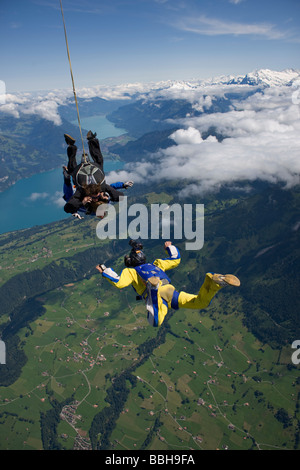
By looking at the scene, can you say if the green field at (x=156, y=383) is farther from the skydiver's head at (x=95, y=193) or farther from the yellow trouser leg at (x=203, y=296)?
the skydiver's head at (x=95, y=193)

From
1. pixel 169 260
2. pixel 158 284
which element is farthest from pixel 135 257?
pixel 158 284

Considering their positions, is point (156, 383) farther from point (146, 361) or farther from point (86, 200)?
point (86, 200)

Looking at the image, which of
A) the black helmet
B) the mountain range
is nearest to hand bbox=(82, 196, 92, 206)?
the black helmet

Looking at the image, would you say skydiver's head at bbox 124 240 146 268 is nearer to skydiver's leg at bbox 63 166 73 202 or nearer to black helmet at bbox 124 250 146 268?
black helmet at bbox 124 250 146 268

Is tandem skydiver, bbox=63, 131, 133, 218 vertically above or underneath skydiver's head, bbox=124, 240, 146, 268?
above

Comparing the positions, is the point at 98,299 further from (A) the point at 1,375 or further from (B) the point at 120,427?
(B) the point at 120,427

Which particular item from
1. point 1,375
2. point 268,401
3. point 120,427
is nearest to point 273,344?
point 268,401

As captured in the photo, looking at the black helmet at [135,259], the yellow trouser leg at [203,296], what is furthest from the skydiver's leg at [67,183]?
the yellow trouser leg at [203,296]
